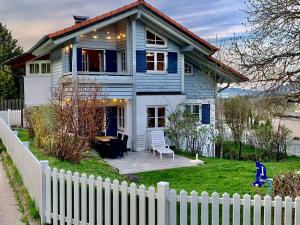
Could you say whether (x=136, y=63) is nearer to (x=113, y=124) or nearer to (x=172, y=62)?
(x=172, y=62)

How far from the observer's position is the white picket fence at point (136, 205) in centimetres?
485

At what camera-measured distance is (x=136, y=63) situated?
19.6 m

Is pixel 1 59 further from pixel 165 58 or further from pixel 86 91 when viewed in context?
pixel 86 91

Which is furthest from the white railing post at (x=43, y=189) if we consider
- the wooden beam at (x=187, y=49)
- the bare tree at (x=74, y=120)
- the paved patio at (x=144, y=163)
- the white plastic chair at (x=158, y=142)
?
the wooden beam at (x=187, y=49)

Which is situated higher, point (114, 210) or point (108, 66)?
point (108, 66)

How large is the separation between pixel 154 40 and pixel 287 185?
15.1 m

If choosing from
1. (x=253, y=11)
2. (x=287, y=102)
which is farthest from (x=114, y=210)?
(x=253, y=11)

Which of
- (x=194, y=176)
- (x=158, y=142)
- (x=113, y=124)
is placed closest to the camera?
(x=194, y=176)

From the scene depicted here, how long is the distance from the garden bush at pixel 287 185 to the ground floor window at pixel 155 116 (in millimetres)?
13355

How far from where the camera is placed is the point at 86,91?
14.7 metres

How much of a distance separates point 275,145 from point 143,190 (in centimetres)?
1765

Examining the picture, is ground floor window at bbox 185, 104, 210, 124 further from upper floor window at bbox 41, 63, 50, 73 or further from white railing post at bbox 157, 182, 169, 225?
white railing post at bbox 157, 182, 169, 225

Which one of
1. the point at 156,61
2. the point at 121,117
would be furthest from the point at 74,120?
the point at 156,61

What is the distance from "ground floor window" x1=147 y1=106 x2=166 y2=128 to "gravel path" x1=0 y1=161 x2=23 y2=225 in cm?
1073
